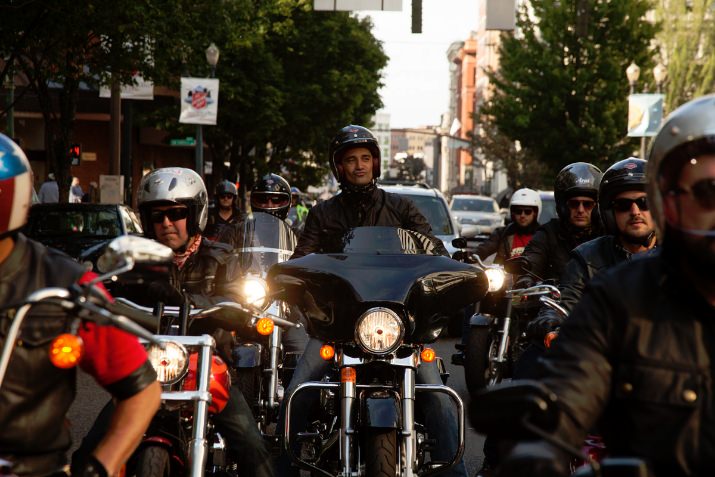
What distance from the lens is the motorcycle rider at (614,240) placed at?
18.7 ft

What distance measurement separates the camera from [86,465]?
3.21 meters

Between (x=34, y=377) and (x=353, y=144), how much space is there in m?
4.19

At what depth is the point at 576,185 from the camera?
792 centimetres

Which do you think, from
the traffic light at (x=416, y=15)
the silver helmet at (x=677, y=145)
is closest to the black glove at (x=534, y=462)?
the silver helmet at (x=677, y=145)

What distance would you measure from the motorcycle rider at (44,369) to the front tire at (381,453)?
1.94 metres

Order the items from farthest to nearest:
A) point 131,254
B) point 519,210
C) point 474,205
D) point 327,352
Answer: point 474,205
point 519,210
point 327,352
point 131,254

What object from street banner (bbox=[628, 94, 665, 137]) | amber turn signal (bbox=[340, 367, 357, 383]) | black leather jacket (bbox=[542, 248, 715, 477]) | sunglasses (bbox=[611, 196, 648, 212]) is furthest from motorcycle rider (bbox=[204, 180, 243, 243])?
street banner (bbox=[628, 94, 665, 137])

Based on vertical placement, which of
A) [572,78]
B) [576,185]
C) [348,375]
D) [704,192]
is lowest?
[348,375]

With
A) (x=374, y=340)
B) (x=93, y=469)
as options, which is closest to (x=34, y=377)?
(x=93, y=469)

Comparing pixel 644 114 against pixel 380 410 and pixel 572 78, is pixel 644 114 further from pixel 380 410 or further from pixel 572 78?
pixel 380 410

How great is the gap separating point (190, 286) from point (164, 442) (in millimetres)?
1103

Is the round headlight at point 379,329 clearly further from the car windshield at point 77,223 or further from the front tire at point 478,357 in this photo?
the car windshield at point 77,223

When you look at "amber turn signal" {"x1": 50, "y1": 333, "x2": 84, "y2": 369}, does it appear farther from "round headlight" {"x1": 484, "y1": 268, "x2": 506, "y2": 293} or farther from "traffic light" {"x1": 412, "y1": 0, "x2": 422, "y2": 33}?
"traffic light" {"x1": 412, "y1": 0, "x2": 422, "y2": 33}

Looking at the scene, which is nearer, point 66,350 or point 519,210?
point 66,350
